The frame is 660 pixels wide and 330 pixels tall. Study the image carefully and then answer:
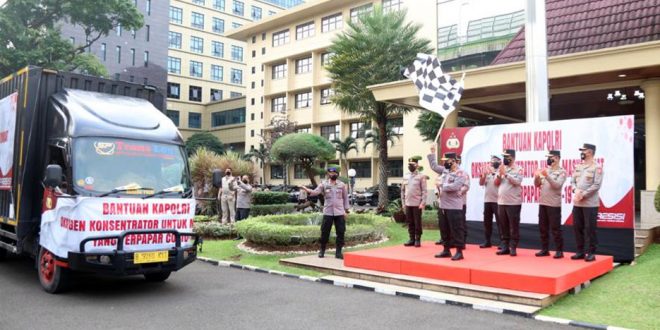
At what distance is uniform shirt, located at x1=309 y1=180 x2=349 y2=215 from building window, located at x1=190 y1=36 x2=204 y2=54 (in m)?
60.0

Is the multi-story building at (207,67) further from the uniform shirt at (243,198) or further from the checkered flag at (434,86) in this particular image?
the checkered flag at (434,86)

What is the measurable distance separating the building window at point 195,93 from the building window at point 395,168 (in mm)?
32458

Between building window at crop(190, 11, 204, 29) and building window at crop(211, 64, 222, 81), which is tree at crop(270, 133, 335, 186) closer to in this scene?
building window at crop(211, 64, 222, 81)

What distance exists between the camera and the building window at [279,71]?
171 feet

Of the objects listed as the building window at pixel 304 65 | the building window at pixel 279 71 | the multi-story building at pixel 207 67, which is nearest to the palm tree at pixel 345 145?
the building window at pixel 304 65

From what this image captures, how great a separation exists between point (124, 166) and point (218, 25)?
209 feet

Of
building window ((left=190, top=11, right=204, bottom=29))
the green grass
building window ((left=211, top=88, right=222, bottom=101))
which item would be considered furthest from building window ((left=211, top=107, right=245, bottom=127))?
the green grass

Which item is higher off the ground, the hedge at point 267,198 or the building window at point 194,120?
the building window at point 194,120

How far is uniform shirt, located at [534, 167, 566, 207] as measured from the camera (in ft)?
27.7

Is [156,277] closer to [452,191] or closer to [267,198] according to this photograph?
[452,191]

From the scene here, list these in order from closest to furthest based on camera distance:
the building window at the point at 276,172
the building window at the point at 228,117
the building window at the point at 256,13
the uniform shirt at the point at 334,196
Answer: the uniform shirt at the point at 334,196
the building window at the point at 276,172
the building window at the point at 228,117
the building window at the point at 256,13

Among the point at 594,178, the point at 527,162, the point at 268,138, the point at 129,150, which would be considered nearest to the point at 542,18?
the point at 527,162

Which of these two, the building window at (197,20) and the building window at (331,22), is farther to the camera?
the building window at (197,20)

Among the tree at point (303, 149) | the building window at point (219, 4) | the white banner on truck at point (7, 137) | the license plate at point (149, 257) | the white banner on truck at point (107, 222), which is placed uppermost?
the building window at point (219, 4)
